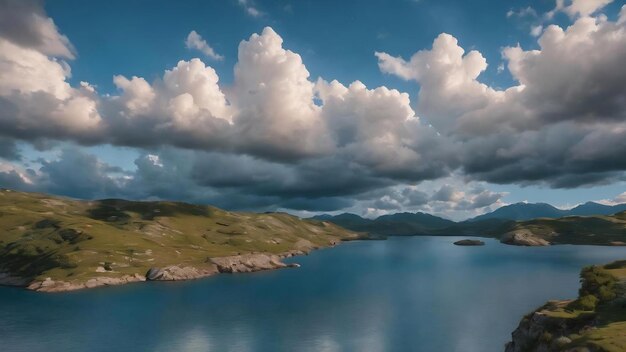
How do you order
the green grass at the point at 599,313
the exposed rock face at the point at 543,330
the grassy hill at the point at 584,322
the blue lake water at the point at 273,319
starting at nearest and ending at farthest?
the green grass at the point at 599,313, the grassy hill at the point at 584,322, the exposed rock face at the point at 543,330, the blue lake water at the point at 273,319

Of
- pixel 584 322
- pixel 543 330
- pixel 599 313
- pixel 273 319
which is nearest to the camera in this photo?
pixel 584 322

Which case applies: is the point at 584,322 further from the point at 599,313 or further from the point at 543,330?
the point at 543,330

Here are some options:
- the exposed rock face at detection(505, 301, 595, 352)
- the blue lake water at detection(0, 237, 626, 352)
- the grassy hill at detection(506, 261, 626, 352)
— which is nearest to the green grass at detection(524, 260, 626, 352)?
the grassy hill at detection(506, 261, 626, 352)

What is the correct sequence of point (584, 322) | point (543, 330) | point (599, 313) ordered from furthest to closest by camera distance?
point (543, 330)
point (599, 313)
point (584, 322)

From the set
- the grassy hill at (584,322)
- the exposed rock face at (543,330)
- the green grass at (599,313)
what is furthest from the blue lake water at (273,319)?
the green grass at (599,313)

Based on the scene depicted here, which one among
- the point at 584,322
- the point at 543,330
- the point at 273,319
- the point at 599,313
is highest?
the point at 599,313

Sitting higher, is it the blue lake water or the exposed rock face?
the exposed rock face

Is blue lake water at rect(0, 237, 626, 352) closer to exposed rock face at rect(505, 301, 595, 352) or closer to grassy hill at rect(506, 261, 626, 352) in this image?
exposed rock face at rect(505, 301, 595, 352)

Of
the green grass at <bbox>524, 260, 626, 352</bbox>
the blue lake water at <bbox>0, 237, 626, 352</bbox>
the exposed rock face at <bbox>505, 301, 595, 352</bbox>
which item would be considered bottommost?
the blue lake water at <bbox>0, 237, 626, 352</bbox>

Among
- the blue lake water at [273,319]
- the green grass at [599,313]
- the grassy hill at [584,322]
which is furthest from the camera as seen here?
the blue lake water at [273,319]

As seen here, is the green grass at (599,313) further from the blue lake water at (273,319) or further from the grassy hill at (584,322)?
the blue lake water at (273,319)

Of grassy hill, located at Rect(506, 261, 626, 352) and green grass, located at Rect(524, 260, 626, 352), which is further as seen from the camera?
grassy hill, located at Rect(506, 261, 626, 352)

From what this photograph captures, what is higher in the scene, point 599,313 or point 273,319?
point 599,313

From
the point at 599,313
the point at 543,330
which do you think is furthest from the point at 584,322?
the point at 543,330
